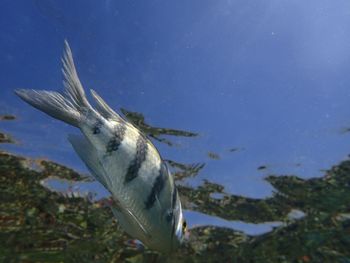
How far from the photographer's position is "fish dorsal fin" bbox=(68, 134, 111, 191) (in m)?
2.19

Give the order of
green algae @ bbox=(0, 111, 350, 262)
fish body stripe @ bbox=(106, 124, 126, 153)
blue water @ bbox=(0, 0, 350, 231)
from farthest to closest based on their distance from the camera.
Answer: green algae @ bbox=(0, 111, 350, 262), blue water @ bbox=(0, 0, 350, 231), fish body stripe @ bbox=(106, 124, 126, 153)

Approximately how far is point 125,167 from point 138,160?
4.0 inches

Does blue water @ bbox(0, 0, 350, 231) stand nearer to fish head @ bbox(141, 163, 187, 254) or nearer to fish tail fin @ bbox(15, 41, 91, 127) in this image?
fish tail fin @ bbox(15, 41, 91, 127)

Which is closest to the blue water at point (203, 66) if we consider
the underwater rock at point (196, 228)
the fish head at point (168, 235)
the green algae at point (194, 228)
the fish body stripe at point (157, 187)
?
the green algae at point (194, 228)

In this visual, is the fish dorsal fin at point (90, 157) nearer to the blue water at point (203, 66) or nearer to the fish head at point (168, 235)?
the fish head at point (168, 235)

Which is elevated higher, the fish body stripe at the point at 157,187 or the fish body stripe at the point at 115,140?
the fish body stripe at the point at 115,140

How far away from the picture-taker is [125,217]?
2188 millimetres

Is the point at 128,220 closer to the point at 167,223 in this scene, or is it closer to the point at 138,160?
the point at 167,223

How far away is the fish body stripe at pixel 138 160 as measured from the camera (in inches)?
85.8

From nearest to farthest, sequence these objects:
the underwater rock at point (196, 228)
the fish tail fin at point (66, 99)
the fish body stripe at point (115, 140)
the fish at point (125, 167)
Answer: the fish tail fin at point (66, 99), the fish at point (125, 167), the fish body stripe at point (115, 140), the underwater rock at point (196, 228)

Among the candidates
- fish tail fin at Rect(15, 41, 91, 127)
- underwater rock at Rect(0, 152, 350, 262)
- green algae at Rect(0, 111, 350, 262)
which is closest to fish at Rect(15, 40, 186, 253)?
fish tail fin at Rect(15, 41, 91, 127)

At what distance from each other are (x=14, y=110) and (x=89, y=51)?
8.84 ft

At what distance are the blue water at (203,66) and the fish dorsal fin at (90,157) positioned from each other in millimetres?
5592

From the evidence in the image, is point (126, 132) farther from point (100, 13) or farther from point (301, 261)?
point (301, 261)
